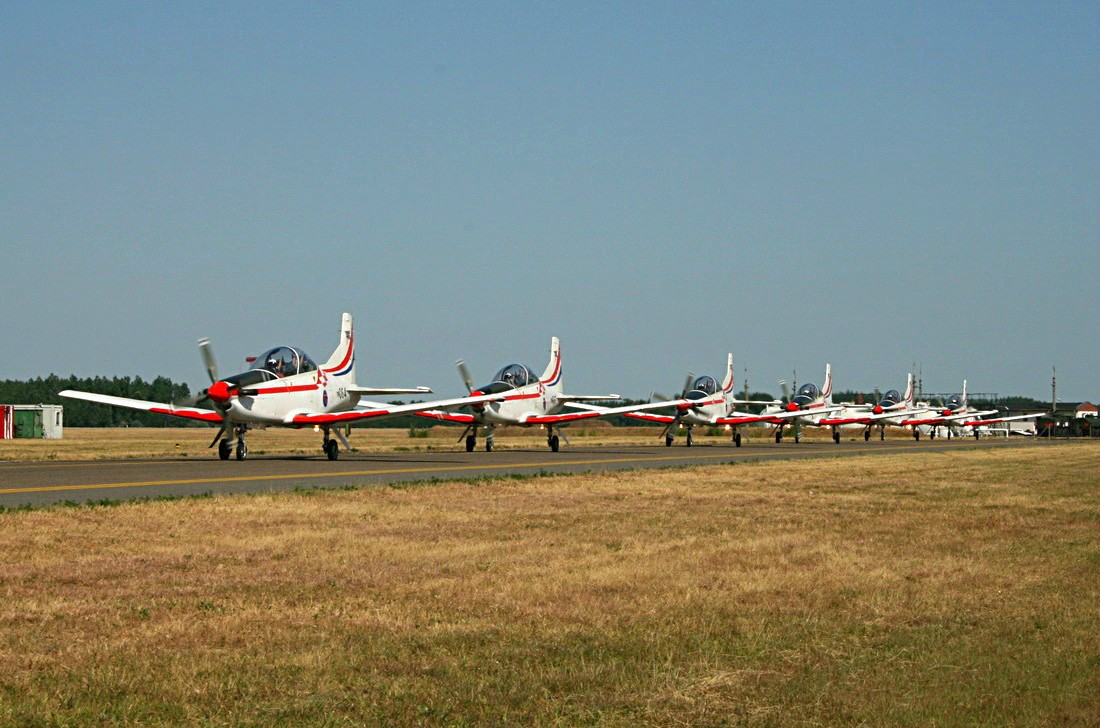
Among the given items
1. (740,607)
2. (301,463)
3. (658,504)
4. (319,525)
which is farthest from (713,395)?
(740,607)

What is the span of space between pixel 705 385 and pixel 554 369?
39.1ft

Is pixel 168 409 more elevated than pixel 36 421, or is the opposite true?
pixel 168 409

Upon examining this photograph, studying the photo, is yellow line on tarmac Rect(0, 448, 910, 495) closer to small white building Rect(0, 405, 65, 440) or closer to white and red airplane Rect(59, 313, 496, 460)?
white and red airplane Rect(59, 313, 496, 460)

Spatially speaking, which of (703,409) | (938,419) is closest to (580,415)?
(703,409)

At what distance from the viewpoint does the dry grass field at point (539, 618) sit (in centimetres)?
630

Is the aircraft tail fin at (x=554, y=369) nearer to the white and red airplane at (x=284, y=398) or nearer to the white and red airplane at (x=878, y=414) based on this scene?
the white and red airplane at (x=284, y=398)

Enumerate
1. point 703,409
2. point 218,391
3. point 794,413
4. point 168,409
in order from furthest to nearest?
point 794,413 < point 703,409 < point 168,409 < point 218,391

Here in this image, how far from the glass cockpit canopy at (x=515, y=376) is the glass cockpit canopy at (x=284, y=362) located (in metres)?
11.7

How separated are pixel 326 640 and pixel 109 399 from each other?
29688 mm

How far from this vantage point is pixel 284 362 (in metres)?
34.7

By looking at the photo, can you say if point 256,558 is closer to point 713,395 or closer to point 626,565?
point 626,565

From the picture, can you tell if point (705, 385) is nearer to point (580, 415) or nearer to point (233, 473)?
point (580, 415)

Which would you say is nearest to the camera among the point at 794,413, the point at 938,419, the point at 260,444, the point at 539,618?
the point at 539,618

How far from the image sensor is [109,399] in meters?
35.2
